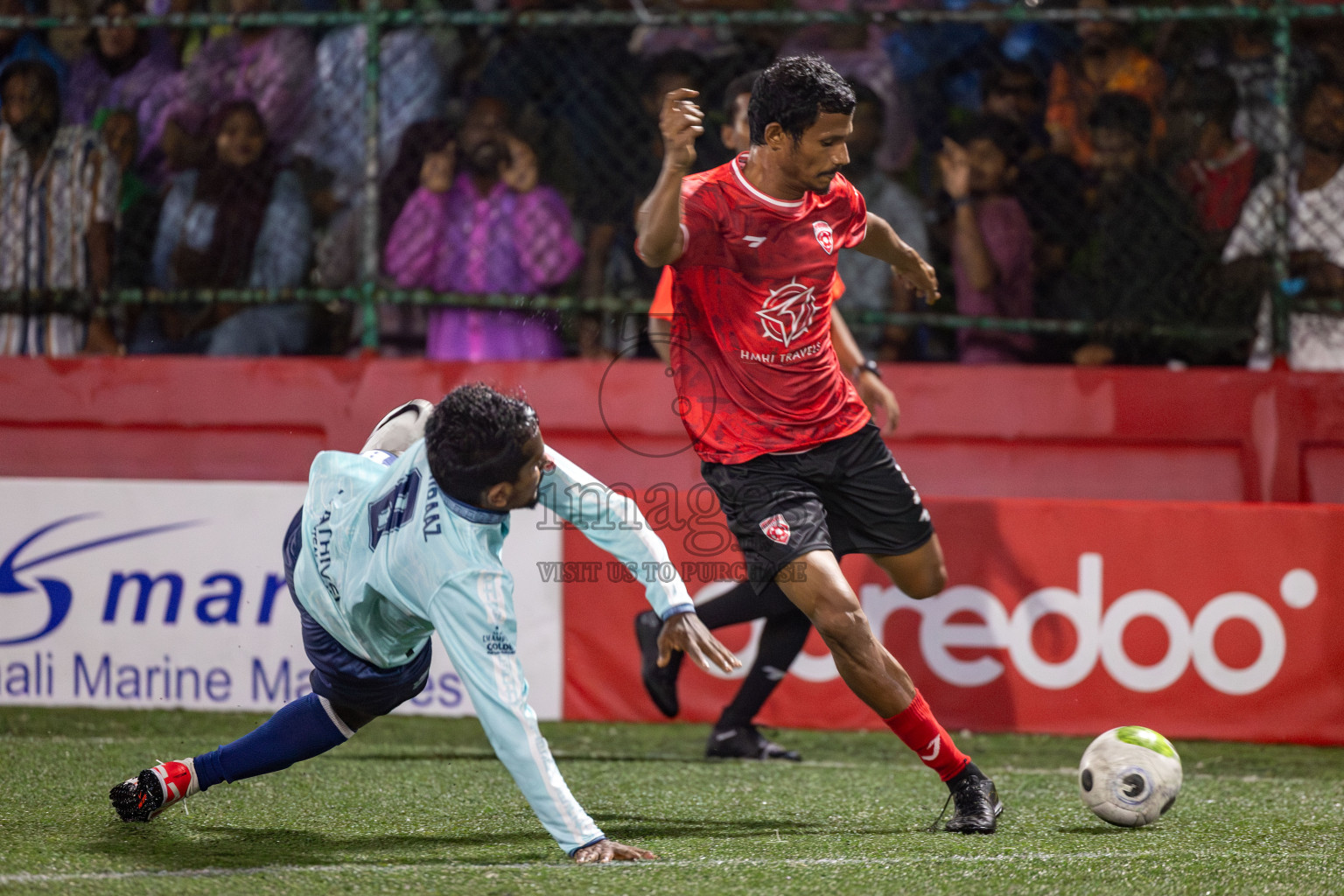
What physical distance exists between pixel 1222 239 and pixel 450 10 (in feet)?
12.0

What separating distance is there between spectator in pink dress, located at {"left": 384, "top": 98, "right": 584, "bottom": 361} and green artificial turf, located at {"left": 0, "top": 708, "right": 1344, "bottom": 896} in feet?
5.97

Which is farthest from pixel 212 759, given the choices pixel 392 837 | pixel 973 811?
pixel 973 811

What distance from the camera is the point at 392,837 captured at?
3611mm

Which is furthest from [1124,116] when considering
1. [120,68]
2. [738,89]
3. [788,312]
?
[120,68]

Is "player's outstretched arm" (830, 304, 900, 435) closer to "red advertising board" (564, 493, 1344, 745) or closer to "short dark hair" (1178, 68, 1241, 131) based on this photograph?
"red advertising board" (564, 493, 1344, 745)

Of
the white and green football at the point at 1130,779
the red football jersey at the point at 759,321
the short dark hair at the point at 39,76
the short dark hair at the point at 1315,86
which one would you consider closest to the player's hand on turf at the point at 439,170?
the short dark hair at the point at 39,76

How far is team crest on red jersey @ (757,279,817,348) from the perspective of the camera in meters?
3.96

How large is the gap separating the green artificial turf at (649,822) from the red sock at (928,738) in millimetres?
182

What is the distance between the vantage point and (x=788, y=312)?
3.98 metres

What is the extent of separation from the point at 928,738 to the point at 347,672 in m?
1.47

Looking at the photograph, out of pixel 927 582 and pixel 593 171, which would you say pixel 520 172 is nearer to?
pixel 593 171

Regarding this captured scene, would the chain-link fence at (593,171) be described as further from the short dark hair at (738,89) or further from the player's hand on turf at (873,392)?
the player's hand on turf at (873,392)

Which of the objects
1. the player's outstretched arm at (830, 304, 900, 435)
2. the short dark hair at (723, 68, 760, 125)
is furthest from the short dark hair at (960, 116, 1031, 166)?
the player's outstretched arm at (830, 304, 900, 435)

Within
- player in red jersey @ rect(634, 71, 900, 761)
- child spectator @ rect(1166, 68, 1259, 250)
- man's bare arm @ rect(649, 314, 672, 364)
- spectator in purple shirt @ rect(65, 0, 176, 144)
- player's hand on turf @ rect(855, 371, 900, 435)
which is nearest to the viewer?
man's bare arm @ rect(649, 314, 672, 364)
